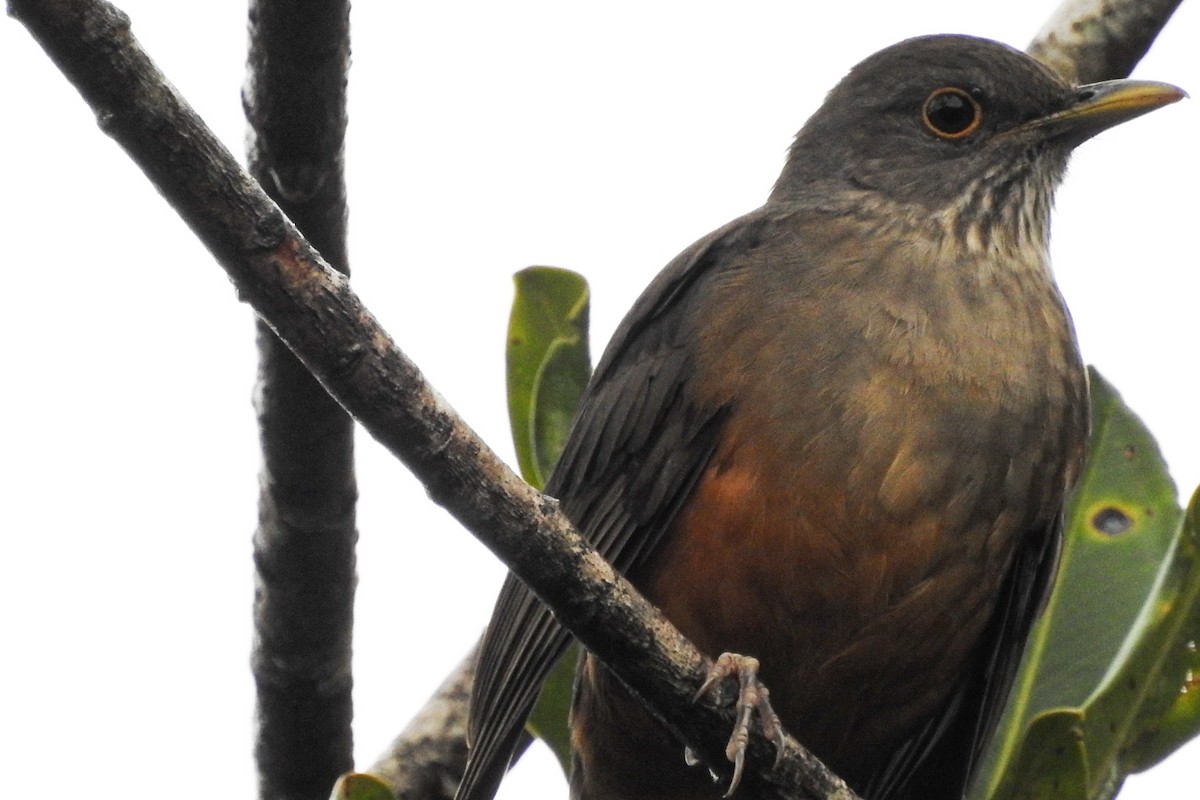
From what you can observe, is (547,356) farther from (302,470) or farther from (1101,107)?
(1101,107)

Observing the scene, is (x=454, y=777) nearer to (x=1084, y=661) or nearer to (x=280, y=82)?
(x=1084, y=661)

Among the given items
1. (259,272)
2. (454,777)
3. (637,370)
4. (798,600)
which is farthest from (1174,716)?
(259,272)

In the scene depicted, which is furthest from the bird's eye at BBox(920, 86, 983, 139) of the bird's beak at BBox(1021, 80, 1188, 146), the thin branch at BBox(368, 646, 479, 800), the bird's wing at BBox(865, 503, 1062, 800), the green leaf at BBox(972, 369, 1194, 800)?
the thin branch at BBox(368, 646, 479, 800)

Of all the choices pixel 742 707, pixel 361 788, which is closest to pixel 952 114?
pixel 742 707

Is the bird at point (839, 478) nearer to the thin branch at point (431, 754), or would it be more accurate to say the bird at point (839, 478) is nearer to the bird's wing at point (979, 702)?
the bird's wing at point (979, 702)

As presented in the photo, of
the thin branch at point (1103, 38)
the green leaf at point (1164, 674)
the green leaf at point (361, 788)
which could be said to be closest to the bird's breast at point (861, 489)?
the green leaf at point (1164, 674)

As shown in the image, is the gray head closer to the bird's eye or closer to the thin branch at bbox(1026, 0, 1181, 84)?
the bird's eye
